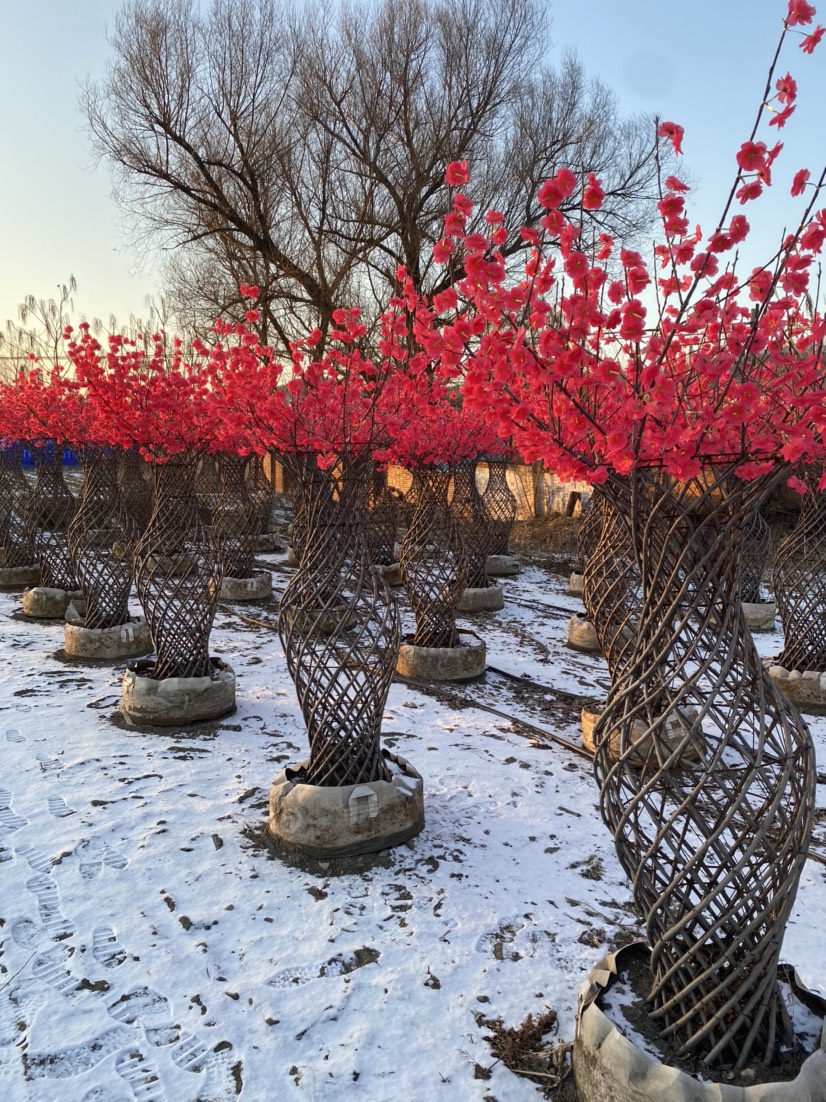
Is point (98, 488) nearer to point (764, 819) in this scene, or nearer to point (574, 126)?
point (764, 819)

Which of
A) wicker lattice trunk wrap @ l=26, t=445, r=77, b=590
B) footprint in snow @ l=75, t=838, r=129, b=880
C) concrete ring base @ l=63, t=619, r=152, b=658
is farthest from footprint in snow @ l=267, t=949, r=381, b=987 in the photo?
wicker lattice trunk wrap @ l=26, t=445, r=77, b=590

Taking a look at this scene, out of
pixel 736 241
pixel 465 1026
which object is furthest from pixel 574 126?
pixel 465 1026

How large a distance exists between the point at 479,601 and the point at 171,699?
13.7ft

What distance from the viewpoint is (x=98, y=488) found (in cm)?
619

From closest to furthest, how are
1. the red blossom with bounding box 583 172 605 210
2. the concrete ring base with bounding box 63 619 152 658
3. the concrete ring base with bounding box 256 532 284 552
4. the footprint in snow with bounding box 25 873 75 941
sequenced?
the red blossom with bounding box 583 172 605 210
the footprint in snow with bounding box 25 873 75 941
the concrete ring base with bounding box 63 619 152 658
the concrete ring base with bounding box 256 532 284 552

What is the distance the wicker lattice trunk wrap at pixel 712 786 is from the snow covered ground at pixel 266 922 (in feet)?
1.90

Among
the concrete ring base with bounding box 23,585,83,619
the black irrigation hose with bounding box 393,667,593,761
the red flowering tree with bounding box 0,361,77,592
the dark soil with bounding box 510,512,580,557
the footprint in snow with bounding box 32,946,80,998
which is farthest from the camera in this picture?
the dark soil with bounding box 510,512,580,557

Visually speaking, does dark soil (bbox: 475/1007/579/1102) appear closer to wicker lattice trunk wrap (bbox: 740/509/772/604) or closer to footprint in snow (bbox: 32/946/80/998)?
footprint in snow (bbox: 32/946/80/998)

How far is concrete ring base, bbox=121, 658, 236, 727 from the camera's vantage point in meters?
4.57

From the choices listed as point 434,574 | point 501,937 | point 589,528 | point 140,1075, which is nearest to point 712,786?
point 501,937

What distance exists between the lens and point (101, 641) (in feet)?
19.4

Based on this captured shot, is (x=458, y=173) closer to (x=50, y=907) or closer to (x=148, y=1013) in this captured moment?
(x=148, y=1013)

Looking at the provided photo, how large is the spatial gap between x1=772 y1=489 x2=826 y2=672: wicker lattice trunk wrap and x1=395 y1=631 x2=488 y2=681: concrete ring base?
2393mm

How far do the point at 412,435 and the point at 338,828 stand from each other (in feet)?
11.3
